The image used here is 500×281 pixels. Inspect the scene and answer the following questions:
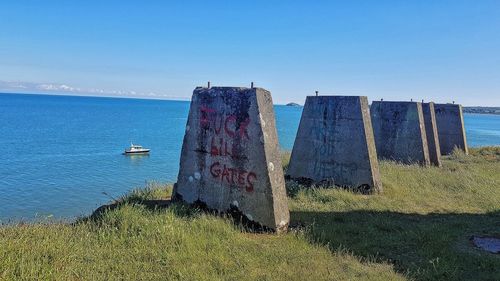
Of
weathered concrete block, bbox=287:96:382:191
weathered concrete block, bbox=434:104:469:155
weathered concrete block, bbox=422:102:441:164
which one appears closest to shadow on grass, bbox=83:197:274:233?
weathered concrete block, bbox=287:96:382:191

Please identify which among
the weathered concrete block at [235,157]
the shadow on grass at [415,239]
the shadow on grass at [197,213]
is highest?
the weathered concrete block at [235,157]

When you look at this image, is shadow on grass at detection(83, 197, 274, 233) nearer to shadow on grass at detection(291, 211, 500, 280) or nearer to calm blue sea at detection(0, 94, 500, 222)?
shadow on grass at detection(291, 211, 500, 280)

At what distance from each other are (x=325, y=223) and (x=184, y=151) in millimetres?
2809

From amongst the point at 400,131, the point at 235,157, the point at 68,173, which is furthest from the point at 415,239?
the point at 68,173

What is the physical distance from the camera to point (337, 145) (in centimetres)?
1145

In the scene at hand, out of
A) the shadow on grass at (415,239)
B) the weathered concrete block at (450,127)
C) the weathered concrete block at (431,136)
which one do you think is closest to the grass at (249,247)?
the shadow on grass at (415,239)

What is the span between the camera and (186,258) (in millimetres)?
5340

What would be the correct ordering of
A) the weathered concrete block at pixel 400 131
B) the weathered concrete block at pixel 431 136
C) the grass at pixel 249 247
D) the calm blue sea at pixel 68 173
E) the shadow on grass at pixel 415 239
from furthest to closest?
the weathered concrete block at pixel 431 136 → the weathered concrete block at pixel 400 131 → the calm blue sea at pixel 68 173 → the shadow on grass at pixel 415 239 → the grass at pixel 249 247

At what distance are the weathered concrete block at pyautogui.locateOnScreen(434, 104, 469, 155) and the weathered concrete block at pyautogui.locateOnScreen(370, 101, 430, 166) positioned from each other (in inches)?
254

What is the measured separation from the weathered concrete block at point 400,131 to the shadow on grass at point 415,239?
23.3 feet

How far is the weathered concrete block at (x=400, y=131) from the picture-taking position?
16266mm

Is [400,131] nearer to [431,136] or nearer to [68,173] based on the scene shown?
[431,136]

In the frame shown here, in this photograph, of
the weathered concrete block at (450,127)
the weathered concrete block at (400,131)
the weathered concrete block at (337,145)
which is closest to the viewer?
the weathered concrete block at (337,145)

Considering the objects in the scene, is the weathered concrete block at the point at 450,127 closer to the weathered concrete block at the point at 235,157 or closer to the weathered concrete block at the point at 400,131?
the weathered concrete block at the point at 400,131
